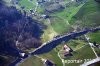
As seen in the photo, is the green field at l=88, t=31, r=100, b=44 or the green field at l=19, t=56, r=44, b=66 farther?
the green field at l=88, t=31, r=100, b=44

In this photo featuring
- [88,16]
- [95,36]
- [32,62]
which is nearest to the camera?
[32,62]

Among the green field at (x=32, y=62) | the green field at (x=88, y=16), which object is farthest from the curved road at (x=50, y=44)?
the green field at (x=88, y=16)

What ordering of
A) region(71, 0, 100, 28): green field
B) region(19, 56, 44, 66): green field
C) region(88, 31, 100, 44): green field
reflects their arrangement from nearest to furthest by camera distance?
region(19, 56, 44, 66): green field
region(88, 31, 100, 44): green field
region(71, 0, 100, 28): green field

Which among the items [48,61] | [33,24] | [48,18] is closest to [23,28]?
[33,24]

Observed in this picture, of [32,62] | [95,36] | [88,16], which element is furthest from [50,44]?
[88,16]

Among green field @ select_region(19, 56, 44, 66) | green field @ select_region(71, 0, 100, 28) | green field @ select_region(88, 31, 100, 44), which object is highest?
green field @ select_region(71, 0, 100, 28)

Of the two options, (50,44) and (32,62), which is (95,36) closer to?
(50,44)

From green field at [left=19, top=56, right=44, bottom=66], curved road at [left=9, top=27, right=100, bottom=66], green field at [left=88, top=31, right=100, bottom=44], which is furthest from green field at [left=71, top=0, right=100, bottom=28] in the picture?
green field at [left=19, top=56, right=44, bottom=66]

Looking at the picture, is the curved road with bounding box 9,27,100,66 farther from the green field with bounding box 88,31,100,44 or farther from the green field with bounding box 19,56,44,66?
the green field with bounding box 88,31,100,44

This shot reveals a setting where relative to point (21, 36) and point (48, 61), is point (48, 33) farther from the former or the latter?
point (48, 61)

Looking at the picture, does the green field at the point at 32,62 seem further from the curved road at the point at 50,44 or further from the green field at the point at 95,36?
the green field at the point at 95,36

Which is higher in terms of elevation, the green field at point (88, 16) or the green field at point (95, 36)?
the green field at point (88, 16)
